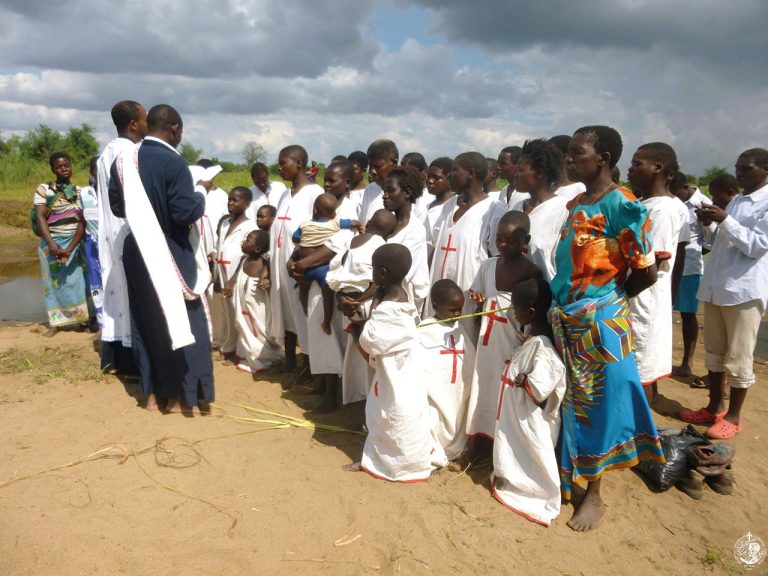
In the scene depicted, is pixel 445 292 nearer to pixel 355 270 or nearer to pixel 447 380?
pixel 447 380

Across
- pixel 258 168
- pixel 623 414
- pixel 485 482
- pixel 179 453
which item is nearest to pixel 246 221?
pixel 258 168

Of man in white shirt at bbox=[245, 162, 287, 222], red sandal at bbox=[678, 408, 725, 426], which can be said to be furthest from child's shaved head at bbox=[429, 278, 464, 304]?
man in white shirt at bbox=[245, 162, 287, 222]

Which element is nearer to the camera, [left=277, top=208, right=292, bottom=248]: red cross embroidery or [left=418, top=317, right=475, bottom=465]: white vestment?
[left=418, top=317, right=475, bottom=465]: white vestment

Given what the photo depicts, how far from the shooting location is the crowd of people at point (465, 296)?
3.10 meters

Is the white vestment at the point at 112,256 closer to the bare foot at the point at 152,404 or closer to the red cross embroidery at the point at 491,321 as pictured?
the bare foot at the point at 152,404

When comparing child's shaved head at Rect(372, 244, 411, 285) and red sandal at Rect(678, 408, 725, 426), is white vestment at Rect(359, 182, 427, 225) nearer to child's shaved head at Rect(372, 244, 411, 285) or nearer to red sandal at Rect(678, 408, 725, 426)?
child's shaved head at Rect(372, 244, 411, 285)

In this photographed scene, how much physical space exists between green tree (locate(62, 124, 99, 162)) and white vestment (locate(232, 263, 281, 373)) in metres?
30.7

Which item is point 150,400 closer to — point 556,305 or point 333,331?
point 333,331

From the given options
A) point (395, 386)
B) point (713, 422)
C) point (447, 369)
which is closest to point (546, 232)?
point (447, 369)

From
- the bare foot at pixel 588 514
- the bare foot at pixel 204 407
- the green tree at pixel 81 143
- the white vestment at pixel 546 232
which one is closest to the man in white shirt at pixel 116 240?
the bare foot at pixel 204 407

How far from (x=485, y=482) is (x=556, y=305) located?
125 centimetres

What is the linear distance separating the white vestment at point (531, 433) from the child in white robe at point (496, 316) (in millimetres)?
248

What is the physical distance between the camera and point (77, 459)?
12.2ft

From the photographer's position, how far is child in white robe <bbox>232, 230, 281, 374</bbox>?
562 cm
